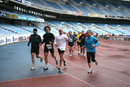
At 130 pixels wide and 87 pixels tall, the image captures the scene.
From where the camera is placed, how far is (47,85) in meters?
5.80

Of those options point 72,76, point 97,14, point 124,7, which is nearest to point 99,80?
point 72,76

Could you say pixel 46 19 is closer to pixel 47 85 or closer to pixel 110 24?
pixel 110 24

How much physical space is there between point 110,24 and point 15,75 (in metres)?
70.9

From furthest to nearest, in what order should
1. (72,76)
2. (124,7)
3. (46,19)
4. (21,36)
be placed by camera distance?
1. (124,7)
2. (46,19)
3. (21,36)
4. (72,76)

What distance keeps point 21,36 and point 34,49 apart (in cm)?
2178

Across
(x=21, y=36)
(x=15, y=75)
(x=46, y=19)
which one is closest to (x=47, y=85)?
(x=15, y=75)

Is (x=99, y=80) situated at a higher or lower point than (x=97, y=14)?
lower

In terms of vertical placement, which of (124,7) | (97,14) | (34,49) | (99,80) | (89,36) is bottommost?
(99,80)

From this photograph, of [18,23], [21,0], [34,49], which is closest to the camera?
[34,49]

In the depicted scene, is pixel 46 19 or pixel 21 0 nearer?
pixel 21 0

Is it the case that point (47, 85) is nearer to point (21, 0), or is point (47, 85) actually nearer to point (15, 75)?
point (15, 75)

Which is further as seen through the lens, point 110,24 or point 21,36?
point 110,24

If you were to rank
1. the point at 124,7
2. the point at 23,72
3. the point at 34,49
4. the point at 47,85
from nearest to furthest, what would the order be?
1. the point at 47,85
2. the point at 23,72
3. the point at 34,49
4. the point at 124,7

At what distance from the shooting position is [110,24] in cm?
7331
